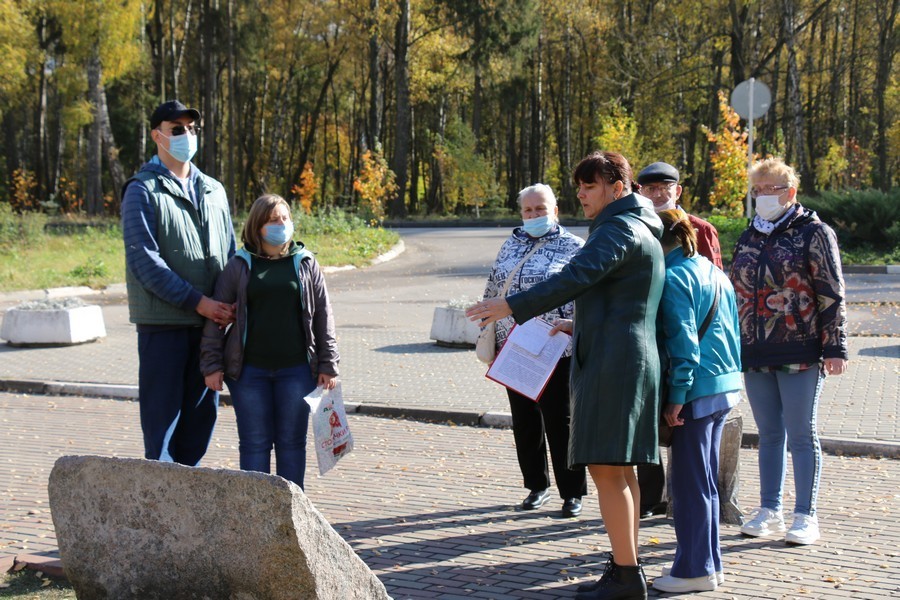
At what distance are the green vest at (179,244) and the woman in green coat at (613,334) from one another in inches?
67.8

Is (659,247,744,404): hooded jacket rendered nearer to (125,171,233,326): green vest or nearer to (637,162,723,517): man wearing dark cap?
(637,162,723,517): man wearing dark cap

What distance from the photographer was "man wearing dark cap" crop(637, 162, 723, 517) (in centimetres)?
582

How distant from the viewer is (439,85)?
55406 millimetres

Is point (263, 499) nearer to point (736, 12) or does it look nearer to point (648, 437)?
point (648, 437)

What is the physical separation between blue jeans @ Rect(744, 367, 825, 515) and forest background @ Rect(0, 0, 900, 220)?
2672cm

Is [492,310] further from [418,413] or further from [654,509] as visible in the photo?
[418,413]

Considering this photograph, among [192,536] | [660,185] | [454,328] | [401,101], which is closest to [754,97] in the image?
[454,328]

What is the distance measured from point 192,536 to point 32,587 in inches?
55.8

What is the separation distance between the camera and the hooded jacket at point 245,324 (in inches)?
221

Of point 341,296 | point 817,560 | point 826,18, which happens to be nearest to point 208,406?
point 817,560

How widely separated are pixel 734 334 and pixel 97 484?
297cm

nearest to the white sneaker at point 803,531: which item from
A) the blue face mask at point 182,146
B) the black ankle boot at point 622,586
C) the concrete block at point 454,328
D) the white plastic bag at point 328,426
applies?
the black ankle boot at point 622,586

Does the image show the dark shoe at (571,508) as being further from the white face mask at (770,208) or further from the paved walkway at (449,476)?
the white face mask at (770,208)

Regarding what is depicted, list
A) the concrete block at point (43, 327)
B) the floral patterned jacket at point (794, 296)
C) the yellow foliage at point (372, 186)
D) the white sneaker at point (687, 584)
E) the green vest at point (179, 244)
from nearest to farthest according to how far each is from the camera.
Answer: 1. the white sneaker at point (687, 584)
2. the green vest at point (179, 244)
3. the floral patterned jacket at point (794, 296)
4. the concrete block at point (43, 327)
5. the yellow foliage at point (372, 186)
